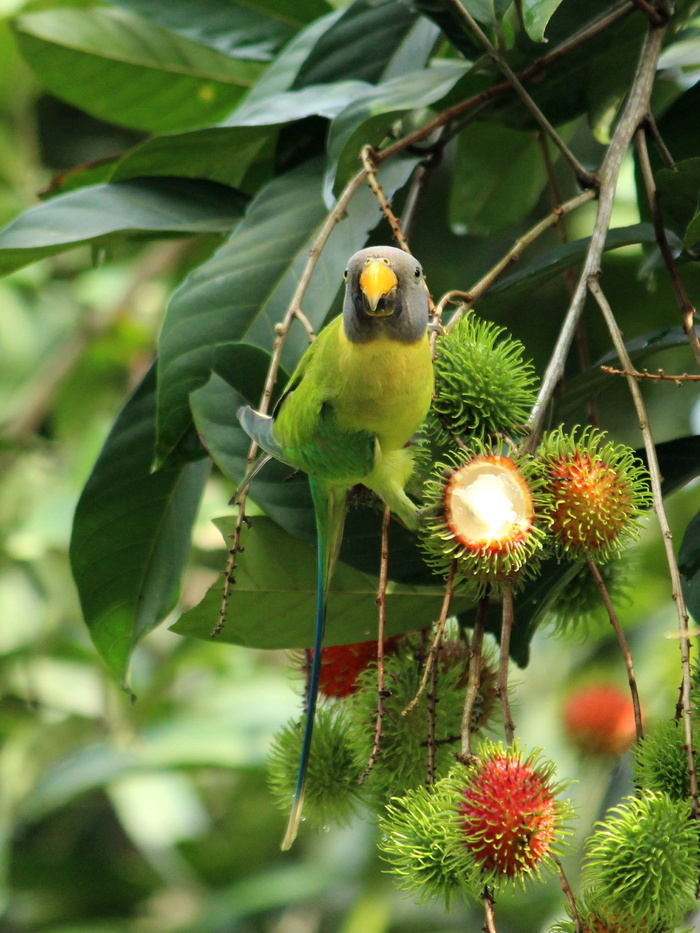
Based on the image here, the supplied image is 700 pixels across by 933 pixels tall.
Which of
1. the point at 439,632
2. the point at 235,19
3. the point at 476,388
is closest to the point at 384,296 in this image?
the point at 476,388

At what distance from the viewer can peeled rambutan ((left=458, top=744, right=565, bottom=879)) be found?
0.74 meters

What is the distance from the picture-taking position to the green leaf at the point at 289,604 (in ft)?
3.31

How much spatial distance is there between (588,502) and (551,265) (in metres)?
0.34

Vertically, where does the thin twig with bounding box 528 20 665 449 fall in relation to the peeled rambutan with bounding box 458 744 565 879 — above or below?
above

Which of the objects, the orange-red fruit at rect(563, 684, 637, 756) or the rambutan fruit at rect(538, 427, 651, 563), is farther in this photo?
the orange-red fruit at rect(563, 684, 637, 756)

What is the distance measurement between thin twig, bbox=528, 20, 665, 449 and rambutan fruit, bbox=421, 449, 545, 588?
4 cm

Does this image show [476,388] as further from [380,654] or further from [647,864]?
[647,864]

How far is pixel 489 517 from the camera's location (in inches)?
31.1

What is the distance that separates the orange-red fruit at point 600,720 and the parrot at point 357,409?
3.89ft

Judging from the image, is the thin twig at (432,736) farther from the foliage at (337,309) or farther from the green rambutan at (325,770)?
the green rambutan at (325,770)

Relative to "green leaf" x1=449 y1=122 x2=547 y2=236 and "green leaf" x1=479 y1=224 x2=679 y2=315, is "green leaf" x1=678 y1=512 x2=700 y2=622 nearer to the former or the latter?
"green leaf" x1=479 y1=224 x2=679 y2=315

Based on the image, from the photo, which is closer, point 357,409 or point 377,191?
point 377,191

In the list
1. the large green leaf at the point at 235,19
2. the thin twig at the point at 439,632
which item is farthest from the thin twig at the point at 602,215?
the large green leaf at the point at 235,19

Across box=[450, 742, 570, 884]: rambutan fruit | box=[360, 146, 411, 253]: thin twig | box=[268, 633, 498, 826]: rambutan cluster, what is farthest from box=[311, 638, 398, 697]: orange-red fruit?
box=[360, 146, 411, 253]: thin twig
